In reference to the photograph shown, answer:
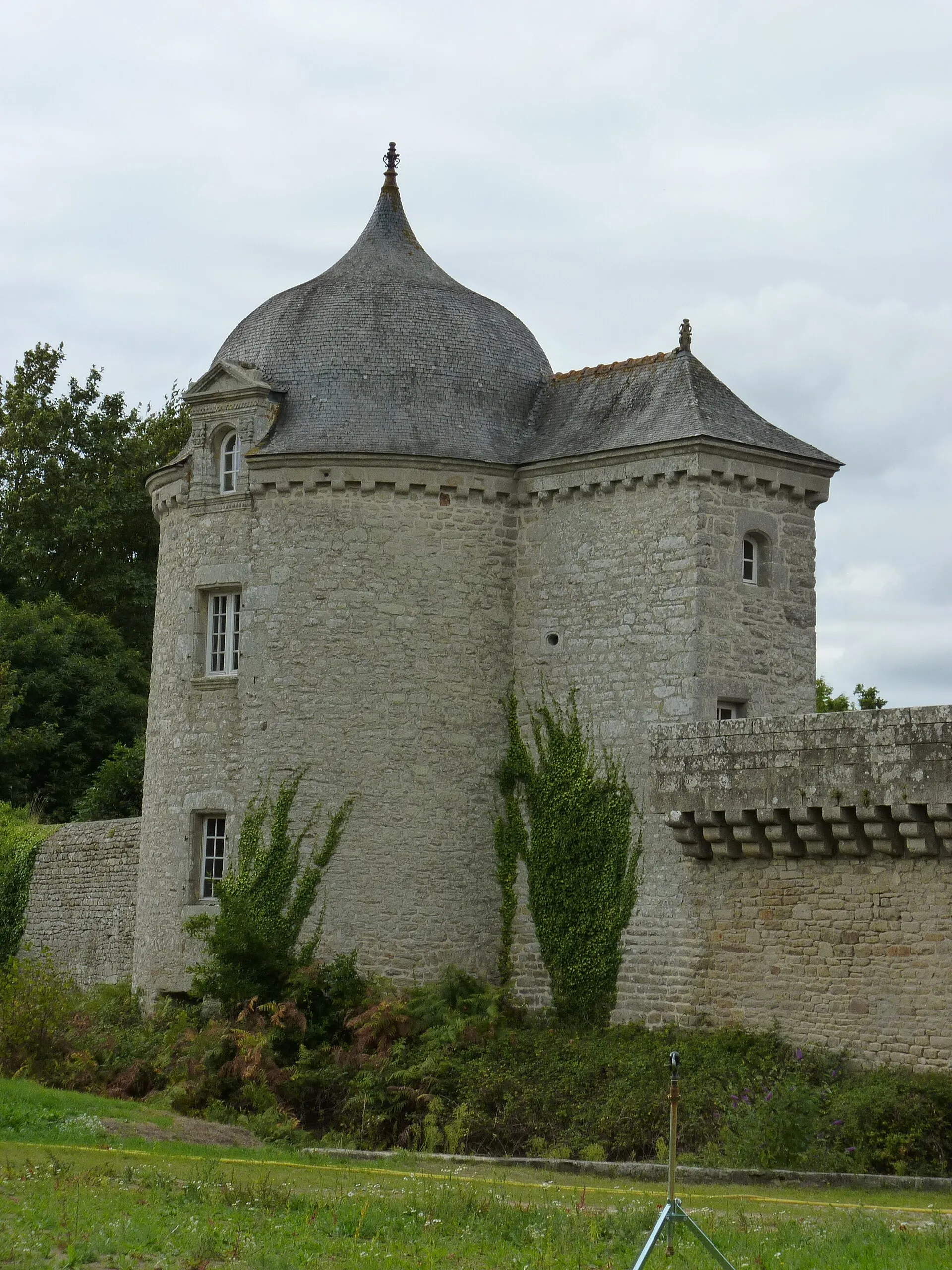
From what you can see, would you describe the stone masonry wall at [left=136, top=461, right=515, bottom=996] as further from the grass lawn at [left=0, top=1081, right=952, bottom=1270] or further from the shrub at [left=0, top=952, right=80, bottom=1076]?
the grass lawn at [left=0, top=1081, right=952, bottom=1270]

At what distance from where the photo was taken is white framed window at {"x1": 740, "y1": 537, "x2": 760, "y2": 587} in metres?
19.5

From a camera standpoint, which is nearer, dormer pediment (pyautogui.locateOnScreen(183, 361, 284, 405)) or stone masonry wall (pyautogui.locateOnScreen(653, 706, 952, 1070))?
stone masonry wall (pyautogui.locateOnScreen(653, 706, 952, 1070))

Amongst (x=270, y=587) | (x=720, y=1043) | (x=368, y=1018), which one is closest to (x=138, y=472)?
(x=270, y=587)

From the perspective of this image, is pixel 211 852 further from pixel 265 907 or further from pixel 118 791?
pixel 118 791

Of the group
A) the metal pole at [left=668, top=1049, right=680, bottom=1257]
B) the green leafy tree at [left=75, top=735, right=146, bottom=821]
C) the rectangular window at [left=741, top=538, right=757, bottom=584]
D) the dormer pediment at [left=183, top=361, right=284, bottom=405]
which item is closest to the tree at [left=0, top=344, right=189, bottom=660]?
the green leafy tree at [left=75, top=735, right=146, bottom=821]

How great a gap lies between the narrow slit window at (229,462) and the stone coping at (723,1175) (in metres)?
9.46

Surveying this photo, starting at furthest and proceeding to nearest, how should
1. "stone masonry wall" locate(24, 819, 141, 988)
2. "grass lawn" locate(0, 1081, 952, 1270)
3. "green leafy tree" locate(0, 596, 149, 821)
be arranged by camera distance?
"green leafy tree" locate(0, 596, 149, 821) < "stone masonry wall" locate(24, 819, 141, 988) < "grass lawn" locate(0, 1081, 952, 1270)

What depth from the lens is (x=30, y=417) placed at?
128 feet

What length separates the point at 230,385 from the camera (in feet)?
70.7

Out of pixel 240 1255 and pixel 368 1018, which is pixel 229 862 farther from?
pixel 240 1255

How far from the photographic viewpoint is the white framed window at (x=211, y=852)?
21.1m

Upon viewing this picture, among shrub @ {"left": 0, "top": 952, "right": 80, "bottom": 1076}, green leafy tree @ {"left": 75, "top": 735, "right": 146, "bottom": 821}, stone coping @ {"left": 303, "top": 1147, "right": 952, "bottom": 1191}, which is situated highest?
green leafy tree @ {"left": 75, "top": 735, "right": 146, "bottom": 821}

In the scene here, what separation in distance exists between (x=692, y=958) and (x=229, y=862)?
5.97 meters

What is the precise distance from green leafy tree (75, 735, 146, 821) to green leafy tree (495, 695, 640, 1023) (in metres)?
11.2
